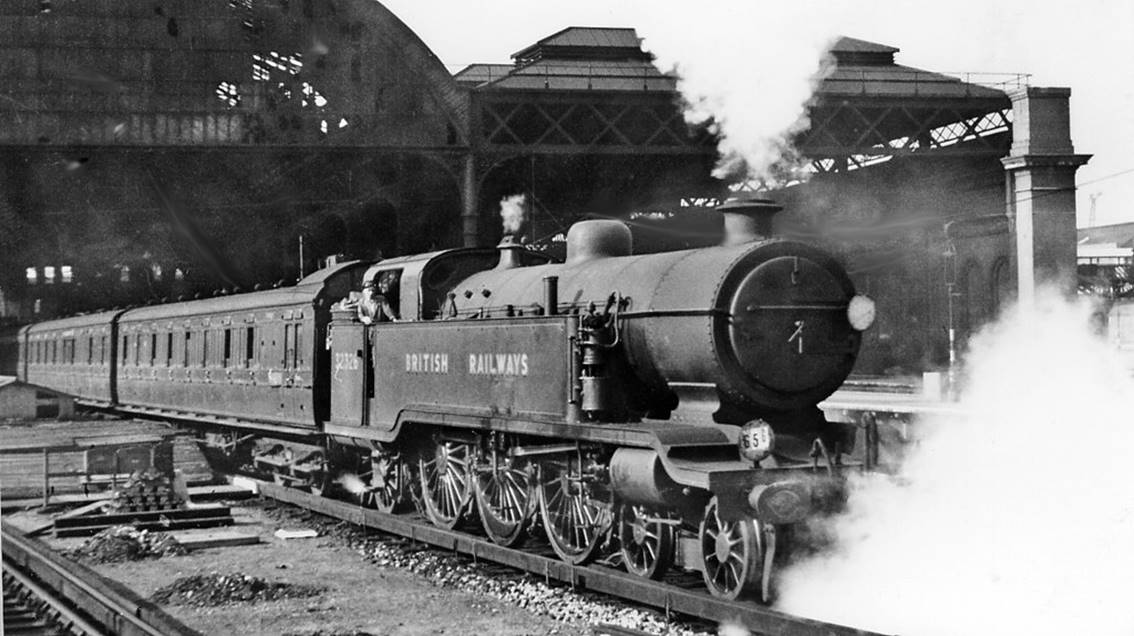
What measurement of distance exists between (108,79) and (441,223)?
10.1 meters

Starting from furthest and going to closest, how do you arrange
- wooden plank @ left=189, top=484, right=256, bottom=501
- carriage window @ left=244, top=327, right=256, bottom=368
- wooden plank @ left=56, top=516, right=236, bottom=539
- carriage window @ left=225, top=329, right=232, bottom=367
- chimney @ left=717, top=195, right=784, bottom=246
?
carriage window @ left=225, top=329, right=232, bottom=367, carriage window @ left=244, top=327, right=256, bottom=368, wooden plank @ left=189, top=484, right=256, bottom=501, wooden plank @ left=56, top=516, right=236, bottom=539, chimney @ left=717, top=195, right=784, bottom=246

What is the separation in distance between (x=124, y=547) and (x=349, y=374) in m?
2.97

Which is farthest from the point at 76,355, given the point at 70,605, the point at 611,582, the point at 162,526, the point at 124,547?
the point at 611,582

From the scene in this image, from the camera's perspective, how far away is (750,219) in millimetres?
8633

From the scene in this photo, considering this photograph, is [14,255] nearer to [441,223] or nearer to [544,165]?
[441,223]

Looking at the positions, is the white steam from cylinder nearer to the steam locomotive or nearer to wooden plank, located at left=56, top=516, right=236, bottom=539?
the steam locomotive

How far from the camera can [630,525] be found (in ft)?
28.0

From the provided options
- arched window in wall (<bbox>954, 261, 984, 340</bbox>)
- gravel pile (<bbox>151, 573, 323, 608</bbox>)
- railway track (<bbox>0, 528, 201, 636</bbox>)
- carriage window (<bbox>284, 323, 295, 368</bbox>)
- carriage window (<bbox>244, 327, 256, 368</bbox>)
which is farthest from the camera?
arched window in wall (<bbox>954, 261, 984, 340</bbox>)

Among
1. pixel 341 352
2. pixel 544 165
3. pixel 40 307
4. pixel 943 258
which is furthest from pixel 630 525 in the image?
pixel 40 307

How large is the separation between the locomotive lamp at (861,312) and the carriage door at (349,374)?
566cm

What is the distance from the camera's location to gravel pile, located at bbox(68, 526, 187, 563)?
10.4 meters

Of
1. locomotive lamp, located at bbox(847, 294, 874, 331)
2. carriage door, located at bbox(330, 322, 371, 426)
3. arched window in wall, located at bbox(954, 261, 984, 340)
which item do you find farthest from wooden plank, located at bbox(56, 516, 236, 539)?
arched window in wall, located at bbox(954, 261, 984, 340)

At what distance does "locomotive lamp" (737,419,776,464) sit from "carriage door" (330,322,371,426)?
563 centimetres

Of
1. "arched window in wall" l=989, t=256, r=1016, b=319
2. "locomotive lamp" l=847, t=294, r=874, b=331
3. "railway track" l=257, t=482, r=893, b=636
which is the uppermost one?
"arched window in wall" l=989, t=256, r=1016, b=319
